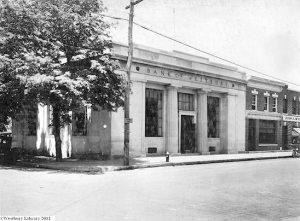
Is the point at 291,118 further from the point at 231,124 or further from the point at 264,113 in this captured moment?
the point at 231,124

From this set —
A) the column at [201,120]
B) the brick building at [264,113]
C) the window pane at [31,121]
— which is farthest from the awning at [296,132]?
the window pane at [31,121]

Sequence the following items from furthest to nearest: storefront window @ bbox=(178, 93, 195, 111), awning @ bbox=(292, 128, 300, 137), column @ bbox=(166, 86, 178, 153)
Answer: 1. awning @ bbox=(292, 128, 300, 137)
2. storefront window @ bbox=(178, 93, 195, 111)
3. column @ bbox=(166, 86, 178, 153)

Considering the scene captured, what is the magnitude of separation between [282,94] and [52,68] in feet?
98.6

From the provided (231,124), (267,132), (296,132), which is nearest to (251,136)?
(267,132)

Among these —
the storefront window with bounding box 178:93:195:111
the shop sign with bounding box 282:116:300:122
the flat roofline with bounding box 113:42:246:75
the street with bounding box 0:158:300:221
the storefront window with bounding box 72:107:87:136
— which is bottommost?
the street with bounding box 0:158:300:221

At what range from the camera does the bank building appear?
26.6 m

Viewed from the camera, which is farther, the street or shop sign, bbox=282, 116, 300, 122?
shop sign, bbox=282, 116, 300, 122

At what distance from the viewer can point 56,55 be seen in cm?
2031

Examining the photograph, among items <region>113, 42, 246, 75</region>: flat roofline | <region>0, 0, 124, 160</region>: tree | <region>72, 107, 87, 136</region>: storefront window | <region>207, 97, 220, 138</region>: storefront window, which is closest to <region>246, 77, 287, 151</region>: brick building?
<region>113, 42, 246, 75</region>: flat roofline

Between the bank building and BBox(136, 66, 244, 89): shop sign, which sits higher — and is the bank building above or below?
below

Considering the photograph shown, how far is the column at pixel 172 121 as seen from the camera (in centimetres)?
2980

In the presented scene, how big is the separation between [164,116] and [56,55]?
1198 centimetres

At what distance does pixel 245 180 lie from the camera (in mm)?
15266

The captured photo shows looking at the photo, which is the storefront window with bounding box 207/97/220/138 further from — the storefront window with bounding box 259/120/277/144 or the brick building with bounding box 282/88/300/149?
the brick building with bounding box 282/88/300/149
